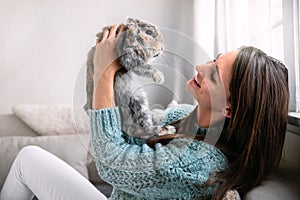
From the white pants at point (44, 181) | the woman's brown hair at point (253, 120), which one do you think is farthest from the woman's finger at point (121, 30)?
the white pants at point (44, 181)

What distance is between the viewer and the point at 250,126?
31.3 inches

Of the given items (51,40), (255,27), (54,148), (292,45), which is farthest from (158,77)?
(51,40)

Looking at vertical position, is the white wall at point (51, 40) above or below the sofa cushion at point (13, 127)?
above

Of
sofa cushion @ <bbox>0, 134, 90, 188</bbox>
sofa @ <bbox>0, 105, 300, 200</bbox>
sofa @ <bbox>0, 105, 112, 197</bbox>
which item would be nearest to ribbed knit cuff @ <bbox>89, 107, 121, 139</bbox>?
sofa @ <bbox>0, 105, 300, 200</bbox>

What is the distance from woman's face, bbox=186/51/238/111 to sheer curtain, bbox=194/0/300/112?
374mm

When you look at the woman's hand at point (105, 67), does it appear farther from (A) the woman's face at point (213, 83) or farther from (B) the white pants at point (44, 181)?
(B) the white pants at point (44, 181)

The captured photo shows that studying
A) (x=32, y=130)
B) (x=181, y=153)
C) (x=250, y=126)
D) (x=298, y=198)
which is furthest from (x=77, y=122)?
(x=32, y=130)

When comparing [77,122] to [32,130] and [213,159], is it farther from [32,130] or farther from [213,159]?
[32,130]

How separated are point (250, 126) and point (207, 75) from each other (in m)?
0.16

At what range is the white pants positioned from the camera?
1.10 m

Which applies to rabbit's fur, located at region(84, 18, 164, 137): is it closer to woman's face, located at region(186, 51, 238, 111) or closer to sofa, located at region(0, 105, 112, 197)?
woman's face, located at region(186, 51, 238, 111)

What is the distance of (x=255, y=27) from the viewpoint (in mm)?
1403

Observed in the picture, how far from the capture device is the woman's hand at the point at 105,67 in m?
0.74

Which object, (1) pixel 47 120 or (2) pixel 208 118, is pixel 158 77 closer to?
(2) pixel 208 118
